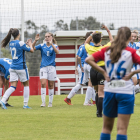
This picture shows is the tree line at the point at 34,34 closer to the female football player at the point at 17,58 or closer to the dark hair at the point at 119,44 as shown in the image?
the female football player at the point at 17,58

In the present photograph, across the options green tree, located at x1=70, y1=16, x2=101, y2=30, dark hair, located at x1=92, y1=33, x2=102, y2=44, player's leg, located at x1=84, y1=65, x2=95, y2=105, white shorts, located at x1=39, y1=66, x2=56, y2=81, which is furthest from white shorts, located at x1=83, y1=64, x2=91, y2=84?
green tree, located at x1=70, y1=16, x2=101, y2=30

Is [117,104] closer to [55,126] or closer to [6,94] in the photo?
[55,126]

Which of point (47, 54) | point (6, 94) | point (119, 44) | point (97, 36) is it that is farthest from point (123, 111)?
point (47, 54)

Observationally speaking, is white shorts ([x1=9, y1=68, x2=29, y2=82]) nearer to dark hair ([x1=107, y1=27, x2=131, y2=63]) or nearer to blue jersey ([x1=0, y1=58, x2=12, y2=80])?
blue jersey ([x1=0, y1=58, x2=12, y2=80])

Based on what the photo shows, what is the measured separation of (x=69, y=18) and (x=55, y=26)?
1419 millimetres

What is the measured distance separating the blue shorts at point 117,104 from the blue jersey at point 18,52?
534cm

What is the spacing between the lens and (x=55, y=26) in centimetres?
2009

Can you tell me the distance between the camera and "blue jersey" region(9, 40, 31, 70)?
31.9 feet

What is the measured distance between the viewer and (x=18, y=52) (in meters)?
9.84

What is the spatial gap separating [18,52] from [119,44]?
18.3 feet

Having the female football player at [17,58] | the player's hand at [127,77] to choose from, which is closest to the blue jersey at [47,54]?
the female football player at [17,58]

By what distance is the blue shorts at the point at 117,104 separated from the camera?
4.51 m

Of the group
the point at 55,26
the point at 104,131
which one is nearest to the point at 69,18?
the point at 55,26

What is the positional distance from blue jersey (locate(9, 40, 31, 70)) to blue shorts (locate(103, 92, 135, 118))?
534 centimetres
